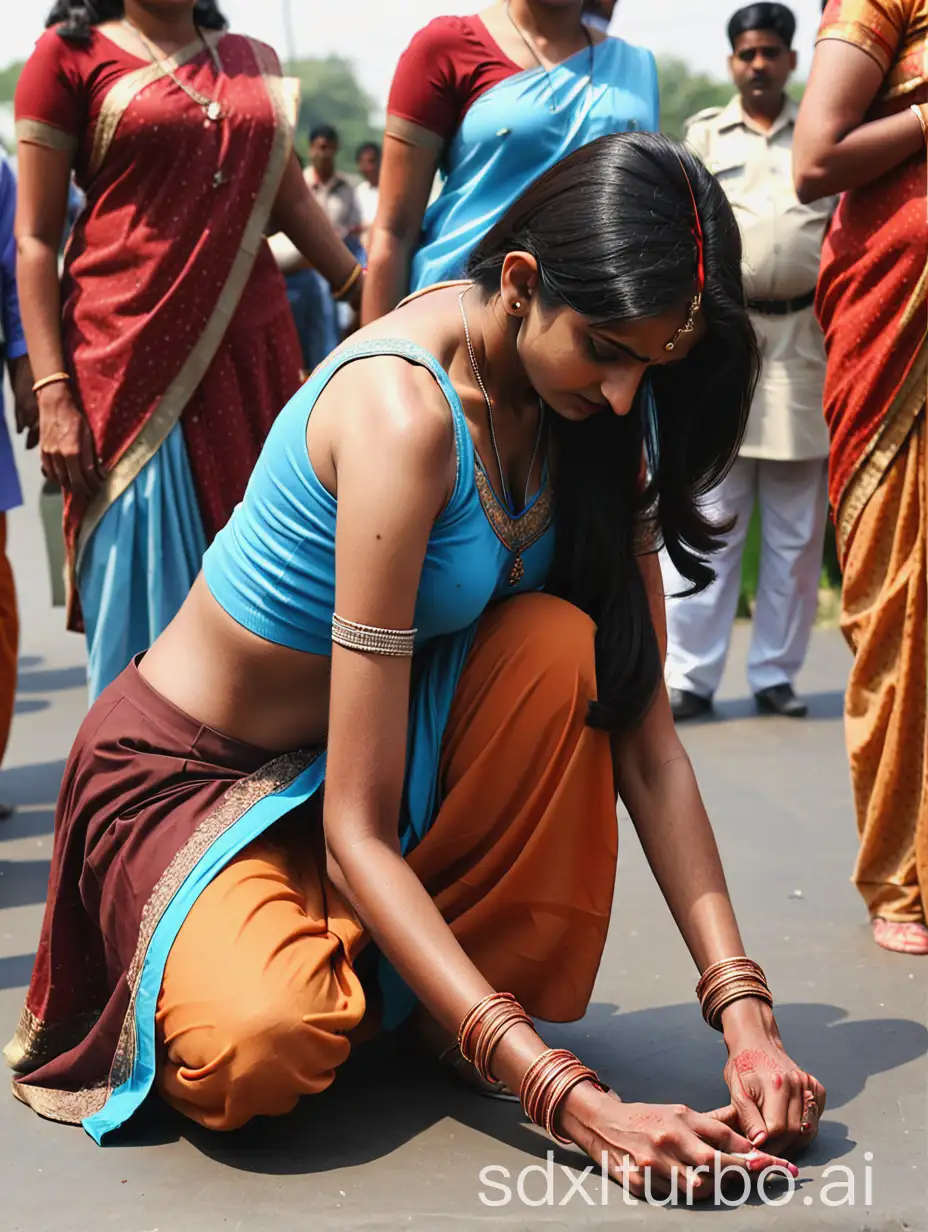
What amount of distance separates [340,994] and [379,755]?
326mm

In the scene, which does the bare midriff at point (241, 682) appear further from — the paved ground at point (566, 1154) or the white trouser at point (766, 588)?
the white trouser at point (766, 588)

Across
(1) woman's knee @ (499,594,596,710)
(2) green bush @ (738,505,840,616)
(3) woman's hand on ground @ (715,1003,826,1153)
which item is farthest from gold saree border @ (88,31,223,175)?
(2) green bush @ (738,505,840,616)

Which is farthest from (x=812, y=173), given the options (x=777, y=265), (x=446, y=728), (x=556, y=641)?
(x=777, y=265)

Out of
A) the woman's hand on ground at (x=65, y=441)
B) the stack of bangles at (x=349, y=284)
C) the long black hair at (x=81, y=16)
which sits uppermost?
the long black hair at (x=81, y=16)

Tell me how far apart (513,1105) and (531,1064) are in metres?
0.39

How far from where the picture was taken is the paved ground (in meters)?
2.14

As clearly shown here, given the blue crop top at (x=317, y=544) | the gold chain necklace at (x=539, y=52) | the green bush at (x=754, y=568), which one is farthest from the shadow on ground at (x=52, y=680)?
the blue crop top at (x=317, y=544)

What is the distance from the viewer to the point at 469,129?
11.9 feet

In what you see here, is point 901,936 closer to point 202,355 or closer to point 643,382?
point 643,382

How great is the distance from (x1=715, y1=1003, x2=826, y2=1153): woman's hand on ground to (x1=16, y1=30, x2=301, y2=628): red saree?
71.5 inches

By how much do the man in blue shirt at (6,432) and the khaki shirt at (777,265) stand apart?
2.02 metres

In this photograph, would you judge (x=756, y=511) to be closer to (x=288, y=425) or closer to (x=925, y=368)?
(x=925, y=368)

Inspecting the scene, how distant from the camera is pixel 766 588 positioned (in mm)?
5227

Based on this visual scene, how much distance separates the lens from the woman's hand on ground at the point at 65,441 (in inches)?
138
